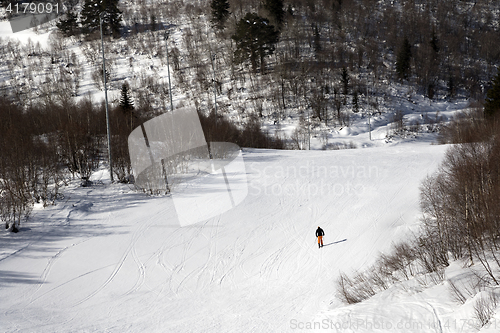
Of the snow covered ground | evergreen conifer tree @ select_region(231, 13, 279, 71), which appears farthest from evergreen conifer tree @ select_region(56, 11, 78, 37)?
the snow covered ground

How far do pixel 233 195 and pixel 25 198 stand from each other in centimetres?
1102

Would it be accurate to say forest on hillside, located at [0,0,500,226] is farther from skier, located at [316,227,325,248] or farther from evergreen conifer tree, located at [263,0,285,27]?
skier, located at [316,227,325,248]

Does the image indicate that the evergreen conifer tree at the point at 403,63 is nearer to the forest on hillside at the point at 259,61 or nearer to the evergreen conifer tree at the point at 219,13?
the forest on hillside at the point at 259,61

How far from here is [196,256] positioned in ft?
46.5

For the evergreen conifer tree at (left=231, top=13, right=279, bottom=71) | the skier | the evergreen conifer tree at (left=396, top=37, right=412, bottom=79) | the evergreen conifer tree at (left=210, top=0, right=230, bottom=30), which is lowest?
the skier

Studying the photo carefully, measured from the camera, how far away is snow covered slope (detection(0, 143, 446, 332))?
33.2 ft

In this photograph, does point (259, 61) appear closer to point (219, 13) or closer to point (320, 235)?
point (219, 13)

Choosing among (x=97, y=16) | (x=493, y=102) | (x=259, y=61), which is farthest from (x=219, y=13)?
(x=493, y=102)

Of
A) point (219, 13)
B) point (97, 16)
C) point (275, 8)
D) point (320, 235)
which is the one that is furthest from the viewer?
point (275, 8)

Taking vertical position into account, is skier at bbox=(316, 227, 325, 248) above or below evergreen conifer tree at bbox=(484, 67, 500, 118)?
below

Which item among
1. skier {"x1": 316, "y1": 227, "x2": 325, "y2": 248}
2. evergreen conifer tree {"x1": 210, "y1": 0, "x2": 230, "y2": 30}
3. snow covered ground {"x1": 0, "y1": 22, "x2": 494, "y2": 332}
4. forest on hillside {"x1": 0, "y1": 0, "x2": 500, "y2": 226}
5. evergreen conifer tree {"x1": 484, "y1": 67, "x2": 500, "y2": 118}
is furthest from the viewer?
evergreen conifer tree {"x1": 210, "y1": 0, "x2": 230, "y2": 30}

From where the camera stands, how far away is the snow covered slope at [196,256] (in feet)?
33.2

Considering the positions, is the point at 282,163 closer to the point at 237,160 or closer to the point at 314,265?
the point at 237,160

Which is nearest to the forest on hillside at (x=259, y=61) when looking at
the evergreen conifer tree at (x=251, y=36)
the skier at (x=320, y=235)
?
the evergreen conifer tree at (x=251, y=36)
